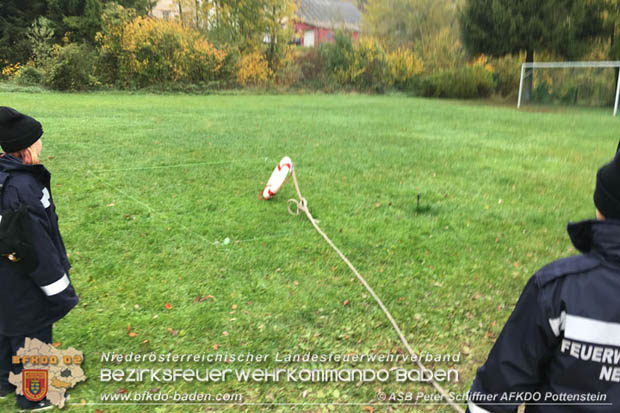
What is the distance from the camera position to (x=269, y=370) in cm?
257

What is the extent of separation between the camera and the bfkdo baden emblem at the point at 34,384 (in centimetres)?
223

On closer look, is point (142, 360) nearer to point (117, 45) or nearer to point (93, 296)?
point (93, 296)

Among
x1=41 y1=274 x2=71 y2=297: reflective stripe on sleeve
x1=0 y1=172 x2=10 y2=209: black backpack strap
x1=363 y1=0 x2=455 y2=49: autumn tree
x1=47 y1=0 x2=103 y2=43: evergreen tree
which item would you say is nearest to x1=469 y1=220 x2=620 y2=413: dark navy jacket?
x1=41 y1=274 x2=71 y2=297: reflective stripe on sleeve

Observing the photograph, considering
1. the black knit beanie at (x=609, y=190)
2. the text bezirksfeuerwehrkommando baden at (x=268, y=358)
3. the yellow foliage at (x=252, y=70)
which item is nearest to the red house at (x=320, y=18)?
the yellow foliage at (x=252, y=70)

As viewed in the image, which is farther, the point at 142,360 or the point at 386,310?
the point at 386,310

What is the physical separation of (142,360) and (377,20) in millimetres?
31085

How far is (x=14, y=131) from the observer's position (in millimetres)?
2111

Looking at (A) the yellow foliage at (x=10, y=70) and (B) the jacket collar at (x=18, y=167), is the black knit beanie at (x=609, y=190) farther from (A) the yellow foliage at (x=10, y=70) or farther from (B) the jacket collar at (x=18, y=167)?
(A) the yellow foliage at (x=10, y=70)

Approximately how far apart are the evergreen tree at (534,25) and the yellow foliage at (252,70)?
979cm

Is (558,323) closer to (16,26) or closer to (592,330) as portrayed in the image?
(592,330)

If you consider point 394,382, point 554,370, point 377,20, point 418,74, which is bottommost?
point 394,382

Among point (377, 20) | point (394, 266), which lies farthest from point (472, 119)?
point (377, 20)

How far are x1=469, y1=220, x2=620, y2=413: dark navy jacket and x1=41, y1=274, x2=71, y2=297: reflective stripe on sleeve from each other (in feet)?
6.27

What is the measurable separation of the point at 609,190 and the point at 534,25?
1900 cm
